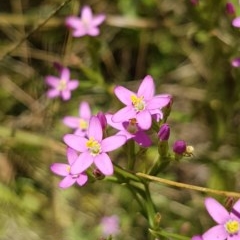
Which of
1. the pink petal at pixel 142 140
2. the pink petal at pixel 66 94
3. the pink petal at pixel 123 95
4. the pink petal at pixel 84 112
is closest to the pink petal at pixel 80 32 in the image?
the pink petal at pixel 66 94

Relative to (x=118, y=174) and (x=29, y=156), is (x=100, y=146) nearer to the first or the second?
(x=118, y=174)

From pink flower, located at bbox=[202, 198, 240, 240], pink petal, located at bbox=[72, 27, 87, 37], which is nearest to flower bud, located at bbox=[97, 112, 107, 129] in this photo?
pink flower, located at bbox=[202, 198, 240, 240]

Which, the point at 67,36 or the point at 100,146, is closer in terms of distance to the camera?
the point at 100,146

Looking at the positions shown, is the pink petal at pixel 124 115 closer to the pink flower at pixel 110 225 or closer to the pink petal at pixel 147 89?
the pink petal at pixel 147 89

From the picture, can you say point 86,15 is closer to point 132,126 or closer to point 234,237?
point 132,126

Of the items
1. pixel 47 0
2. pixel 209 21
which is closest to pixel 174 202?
pixel 209 21
